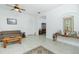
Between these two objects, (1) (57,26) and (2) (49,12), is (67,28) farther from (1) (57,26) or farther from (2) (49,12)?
(2) (49,12)

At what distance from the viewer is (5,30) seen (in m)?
2.10

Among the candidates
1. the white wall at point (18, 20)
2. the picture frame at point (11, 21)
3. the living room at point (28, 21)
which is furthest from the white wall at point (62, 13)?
the picture frame at point (11, 21)

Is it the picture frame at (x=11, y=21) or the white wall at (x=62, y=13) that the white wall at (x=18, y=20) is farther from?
the white wall at (x=62, y=13)

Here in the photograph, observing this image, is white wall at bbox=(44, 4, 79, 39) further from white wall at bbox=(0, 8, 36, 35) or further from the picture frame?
the picture frame

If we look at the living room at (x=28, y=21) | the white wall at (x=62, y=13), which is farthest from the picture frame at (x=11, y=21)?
the white wall at (x=62, y=13)

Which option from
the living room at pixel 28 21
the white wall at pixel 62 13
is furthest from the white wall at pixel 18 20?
the white wall at pixel 62 13

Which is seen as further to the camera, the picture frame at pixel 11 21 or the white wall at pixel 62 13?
the white wall at pixel 62 13

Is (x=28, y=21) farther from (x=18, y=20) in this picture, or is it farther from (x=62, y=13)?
(x=62, y=13)

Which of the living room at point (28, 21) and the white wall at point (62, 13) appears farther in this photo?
the white wall at point (62, 13)

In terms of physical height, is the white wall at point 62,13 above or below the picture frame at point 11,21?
above

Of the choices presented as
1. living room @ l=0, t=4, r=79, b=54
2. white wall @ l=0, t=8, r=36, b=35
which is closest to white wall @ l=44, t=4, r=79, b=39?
living room @ l=0, t=4, r=79, b=54

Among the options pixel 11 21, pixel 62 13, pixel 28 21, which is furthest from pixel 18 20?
pixel 62 13
